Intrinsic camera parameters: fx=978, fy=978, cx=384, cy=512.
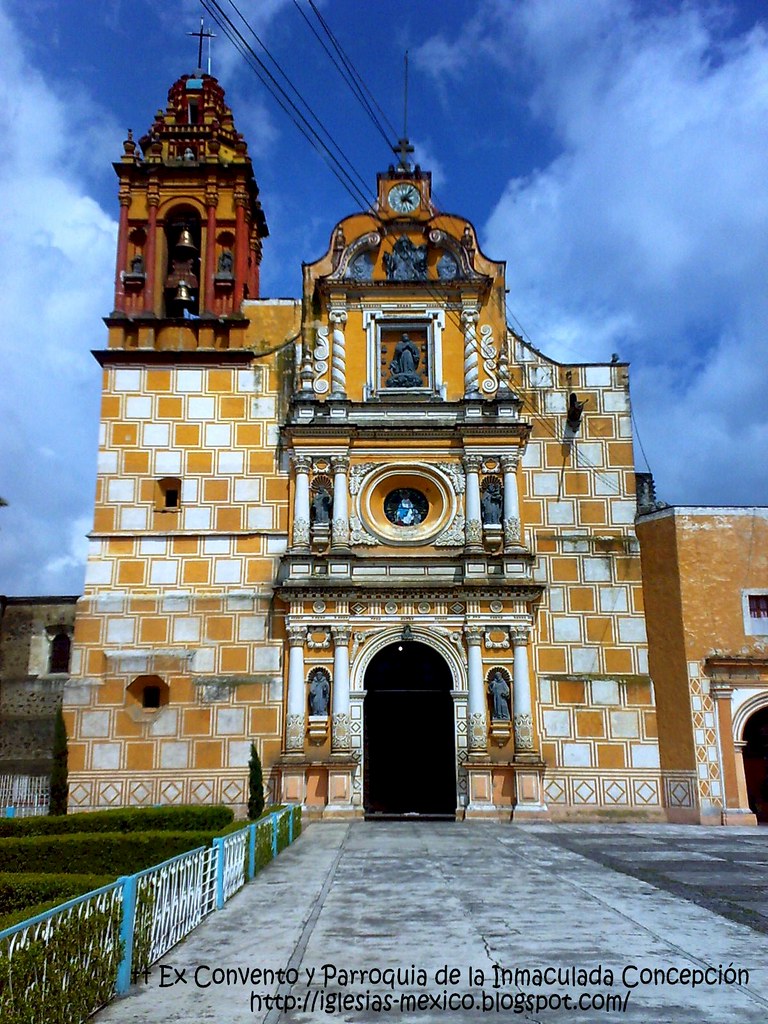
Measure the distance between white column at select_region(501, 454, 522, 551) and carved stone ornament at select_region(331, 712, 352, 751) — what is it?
19.2ft

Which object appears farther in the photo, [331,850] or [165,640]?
[165,640]

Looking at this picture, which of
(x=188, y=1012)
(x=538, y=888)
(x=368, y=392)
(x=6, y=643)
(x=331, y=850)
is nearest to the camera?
(x=188, y=1012)

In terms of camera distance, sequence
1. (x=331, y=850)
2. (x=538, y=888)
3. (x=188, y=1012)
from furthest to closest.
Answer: (x=331, y=850)
(x=538, y=888)
(x=188, y=1012)

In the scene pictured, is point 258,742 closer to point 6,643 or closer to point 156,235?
point 6,643

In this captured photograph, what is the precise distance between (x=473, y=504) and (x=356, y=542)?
10.3 feet

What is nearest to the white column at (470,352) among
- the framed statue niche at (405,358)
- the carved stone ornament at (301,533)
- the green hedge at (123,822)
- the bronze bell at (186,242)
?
the framed statue niche at (405,358)

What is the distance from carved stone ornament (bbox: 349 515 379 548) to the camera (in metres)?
25.0

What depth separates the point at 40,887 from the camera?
859 cm

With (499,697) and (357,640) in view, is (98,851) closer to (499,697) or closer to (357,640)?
(357,640)

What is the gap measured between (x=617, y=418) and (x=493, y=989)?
68.1 feet

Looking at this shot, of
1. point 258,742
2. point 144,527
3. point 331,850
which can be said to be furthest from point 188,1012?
point 144,527

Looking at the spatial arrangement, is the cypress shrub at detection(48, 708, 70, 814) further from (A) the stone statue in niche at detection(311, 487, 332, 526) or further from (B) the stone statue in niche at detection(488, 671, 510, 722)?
(B) the stone statue in niche at detection(488, 671, 510, 722)

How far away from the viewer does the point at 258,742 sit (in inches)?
929

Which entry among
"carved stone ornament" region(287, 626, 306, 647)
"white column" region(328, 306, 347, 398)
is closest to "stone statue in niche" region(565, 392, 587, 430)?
"white column" region(328, 306, 347, 398)
